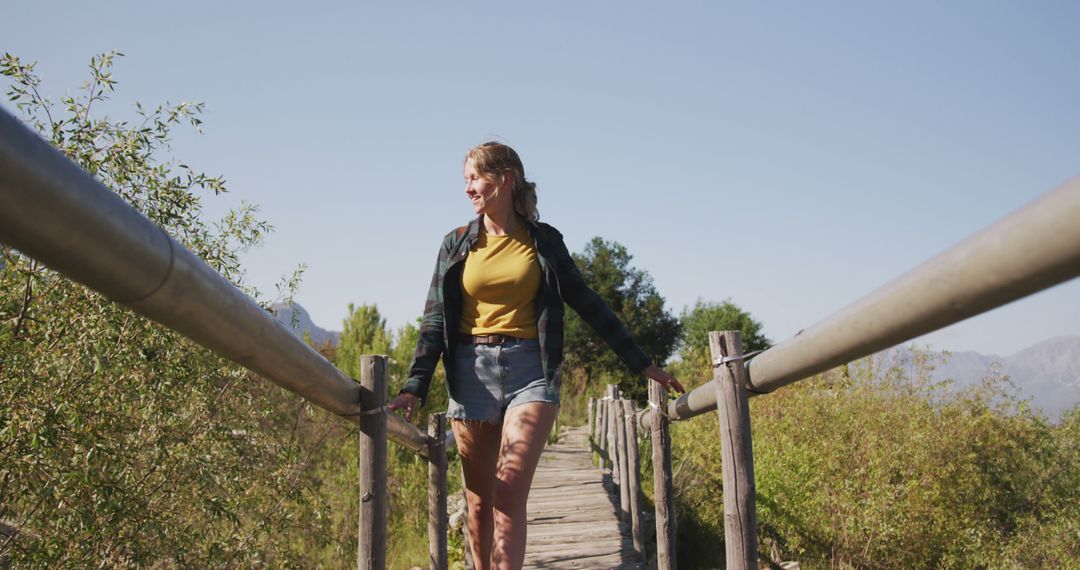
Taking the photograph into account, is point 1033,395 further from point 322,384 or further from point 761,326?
point 761,326

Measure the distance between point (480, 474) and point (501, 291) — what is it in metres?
0.71

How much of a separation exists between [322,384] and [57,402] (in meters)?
2.35

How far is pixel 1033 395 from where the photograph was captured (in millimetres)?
9422

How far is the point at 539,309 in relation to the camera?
3127 millimetres

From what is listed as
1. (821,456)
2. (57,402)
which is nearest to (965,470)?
(821,456)

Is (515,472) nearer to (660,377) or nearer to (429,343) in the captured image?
(429,343)

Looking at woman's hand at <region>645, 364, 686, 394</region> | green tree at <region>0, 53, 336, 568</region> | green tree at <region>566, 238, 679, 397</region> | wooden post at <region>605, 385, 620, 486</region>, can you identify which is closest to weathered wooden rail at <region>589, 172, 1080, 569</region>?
woman's hand at <region>645, 364, 686, 394</region>

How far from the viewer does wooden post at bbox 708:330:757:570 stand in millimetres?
2582

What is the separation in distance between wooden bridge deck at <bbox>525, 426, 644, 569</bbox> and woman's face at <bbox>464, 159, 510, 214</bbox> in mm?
3057

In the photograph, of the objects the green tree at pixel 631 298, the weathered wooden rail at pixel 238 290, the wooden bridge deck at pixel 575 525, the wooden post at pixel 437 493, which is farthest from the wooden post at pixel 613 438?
the green tree at pixel 631 298

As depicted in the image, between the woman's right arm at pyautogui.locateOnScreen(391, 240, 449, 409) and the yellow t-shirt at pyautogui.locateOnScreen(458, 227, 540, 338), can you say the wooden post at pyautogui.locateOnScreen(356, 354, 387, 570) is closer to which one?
the woman's right arm at pyautogui.locateOnScreen(391, 240, 449, 409)

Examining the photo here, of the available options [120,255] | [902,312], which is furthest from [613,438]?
[120,255]

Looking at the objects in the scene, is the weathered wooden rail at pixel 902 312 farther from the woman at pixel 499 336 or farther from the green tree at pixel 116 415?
the green tree at pixel 116 415

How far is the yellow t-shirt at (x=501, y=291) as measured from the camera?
10.2 feet
